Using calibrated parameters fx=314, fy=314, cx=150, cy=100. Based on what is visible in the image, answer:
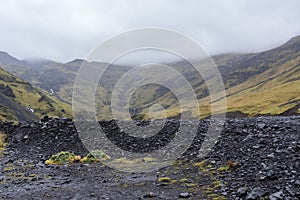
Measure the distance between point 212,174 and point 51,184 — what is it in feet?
27.9

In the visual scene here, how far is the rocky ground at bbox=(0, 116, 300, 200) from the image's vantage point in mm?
13375

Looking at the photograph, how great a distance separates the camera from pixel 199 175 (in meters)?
16.5

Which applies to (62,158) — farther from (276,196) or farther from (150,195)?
(276,196)

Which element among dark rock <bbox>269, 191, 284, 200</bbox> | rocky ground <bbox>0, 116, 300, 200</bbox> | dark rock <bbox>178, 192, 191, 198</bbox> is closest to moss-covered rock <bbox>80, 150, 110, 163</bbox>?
rocky ground <bbox>0, 116, 300, 200</bbox>

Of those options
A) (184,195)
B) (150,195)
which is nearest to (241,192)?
(184,195)

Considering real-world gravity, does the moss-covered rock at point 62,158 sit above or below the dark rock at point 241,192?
above

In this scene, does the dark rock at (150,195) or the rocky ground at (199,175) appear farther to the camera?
the dark rock at (150,195)

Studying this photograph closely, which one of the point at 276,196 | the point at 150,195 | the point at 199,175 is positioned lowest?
the point at 199,175

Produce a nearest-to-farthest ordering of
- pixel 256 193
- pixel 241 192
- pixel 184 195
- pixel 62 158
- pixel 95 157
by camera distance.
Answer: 1. pixel 256 193
2. pixel 241 192
3. pixel 184 195
4. pixel 95 157
5. pixel 62 158

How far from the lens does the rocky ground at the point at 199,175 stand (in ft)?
43.9

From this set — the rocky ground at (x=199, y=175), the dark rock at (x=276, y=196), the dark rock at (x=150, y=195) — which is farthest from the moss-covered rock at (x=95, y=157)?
the dark rock at (x=276, y=196)

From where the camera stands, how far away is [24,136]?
3070cm

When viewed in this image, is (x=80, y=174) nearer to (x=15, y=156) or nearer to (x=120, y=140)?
(x=120, y=140)

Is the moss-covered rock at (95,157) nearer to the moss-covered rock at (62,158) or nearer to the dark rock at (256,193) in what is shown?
the moss-covered rock at (62,158)
